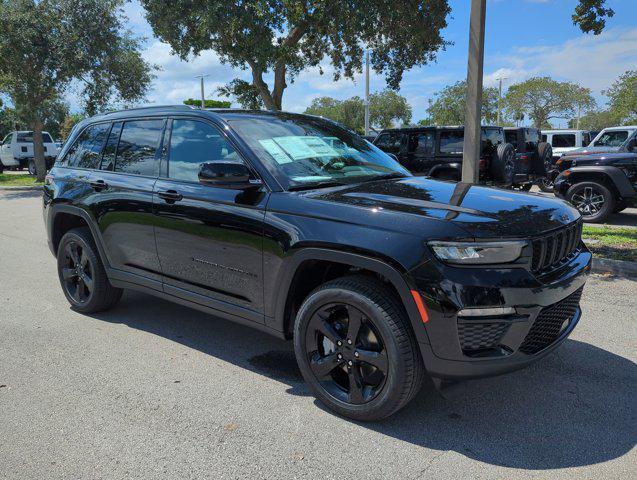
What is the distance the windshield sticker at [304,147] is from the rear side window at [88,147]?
1.98 m

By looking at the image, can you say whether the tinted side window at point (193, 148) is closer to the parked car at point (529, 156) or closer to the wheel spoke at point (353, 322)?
the wheel spoke at point (353, 322)

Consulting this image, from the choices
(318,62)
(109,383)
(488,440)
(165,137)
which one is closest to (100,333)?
(109,383)

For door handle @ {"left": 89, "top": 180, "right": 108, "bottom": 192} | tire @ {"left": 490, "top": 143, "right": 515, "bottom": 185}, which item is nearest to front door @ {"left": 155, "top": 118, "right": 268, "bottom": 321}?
door handle @ {"left": 89, "top": 180, "right": 108, "bottom": 192}

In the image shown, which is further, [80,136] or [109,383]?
[80,136]

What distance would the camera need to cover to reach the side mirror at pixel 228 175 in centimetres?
331

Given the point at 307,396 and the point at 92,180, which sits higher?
the point at 92,180

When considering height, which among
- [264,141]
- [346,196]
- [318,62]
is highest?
[318,62]

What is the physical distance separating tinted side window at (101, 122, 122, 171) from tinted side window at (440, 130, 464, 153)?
8.95m

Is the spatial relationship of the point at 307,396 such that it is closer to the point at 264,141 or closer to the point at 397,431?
the point at 397,431

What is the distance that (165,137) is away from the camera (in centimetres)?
416

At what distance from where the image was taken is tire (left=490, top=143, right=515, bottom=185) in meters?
11.6

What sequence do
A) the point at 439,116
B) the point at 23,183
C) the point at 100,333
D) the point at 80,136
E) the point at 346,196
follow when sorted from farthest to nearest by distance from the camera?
the point at 439,116 < the point at 23,183 < the point at 80,136 < the point at 100,333 < the point at 346,196

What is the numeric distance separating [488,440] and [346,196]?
158 centimetres

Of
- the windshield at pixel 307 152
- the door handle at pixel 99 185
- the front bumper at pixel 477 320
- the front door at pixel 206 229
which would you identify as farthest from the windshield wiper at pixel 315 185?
the door handle at pixel 99 185
